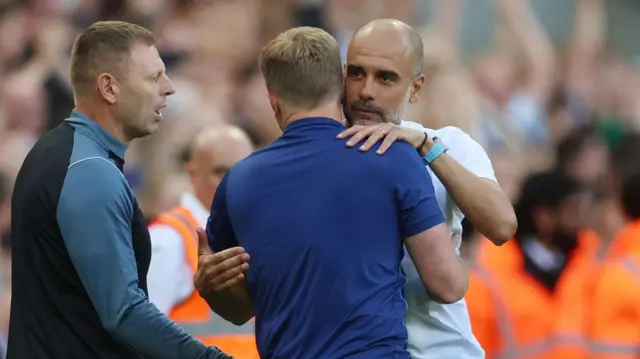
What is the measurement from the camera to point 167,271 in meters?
6.27

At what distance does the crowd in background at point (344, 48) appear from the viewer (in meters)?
9.32

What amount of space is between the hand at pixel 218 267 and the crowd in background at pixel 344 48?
3.52 metres

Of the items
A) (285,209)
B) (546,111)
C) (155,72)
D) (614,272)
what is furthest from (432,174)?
(546,111)

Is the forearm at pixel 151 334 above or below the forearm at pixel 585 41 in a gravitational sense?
above

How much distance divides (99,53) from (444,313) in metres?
1.32

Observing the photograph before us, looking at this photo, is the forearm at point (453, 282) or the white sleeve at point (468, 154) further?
the white sleeve at point (468, 154)

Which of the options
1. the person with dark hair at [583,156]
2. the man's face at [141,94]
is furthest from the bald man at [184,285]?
the person with dark hair at [583,156]

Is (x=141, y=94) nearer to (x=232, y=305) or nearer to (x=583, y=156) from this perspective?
(x=232, y=305)

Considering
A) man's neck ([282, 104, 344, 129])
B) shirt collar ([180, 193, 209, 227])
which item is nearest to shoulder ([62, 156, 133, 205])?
man's neck ([282, 104, 344, 129])

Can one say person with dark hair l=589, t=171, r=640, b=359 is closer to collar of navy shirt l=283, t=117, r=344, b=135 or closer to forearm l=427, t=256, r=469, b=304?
forearm l=427, t=256, r=469, b=304

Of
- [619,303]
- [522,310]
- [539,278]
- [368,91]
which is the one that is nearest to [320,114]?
[368,91]

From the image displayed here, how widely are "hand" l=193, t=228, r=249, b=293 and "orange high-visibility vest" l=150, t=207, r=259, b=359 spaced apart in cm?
195

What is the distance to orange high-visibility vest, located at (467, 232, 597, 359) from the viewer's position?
711cm

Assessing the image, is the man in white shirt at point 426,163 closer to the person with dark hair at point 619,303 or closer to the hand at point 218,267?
the hand at point 218,267
